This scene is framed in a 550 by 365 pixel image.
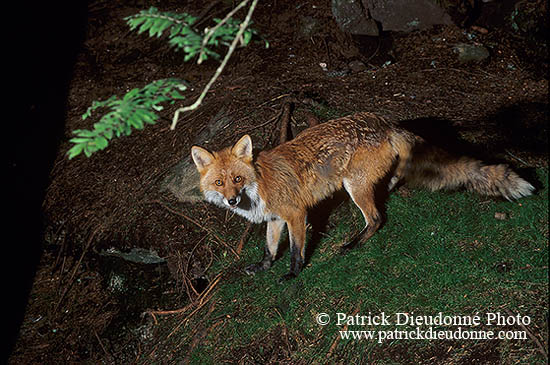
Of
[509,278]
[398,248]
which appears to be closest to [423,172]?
[398,248]

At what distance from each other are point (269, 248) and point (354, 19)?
4.96 meters

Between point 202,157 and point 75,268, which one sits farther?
point 75,268

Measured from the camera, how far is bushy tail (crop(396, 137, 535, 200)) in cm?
403

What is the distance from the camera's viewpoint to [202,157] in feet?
13.8

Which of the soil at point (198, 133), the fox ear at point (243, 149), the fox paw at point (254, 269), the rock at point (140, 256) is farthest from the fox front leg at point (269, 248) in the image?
the rock at point (140, 256)

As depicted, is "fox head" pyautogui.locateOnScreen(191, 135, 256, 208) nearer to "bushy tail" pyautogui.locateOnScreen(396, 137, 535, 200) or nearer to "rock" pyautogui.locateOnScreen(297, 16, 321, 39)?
"bushy tail" pyautogui.locateOnScreen(396, 137, 535, 200)

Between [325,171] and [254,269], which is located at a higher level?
[325,171]

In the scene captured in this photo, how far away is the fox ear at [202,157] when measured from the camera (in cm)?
414

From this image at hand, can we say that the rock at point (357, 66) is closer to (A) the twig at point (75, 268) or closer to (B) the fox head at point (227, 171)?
(B) the fox head at point (227, 171)

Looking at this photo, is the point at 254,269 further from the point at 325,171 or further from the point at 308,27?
the point at 308,27

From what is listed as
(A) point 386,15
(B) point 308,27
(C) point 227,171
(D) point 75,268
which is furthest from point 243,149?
(A) point 386,15

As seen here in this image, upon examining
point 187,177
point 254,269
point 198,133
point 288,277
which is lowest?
point 254,269

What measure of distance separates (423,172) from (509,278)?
4.50 feet

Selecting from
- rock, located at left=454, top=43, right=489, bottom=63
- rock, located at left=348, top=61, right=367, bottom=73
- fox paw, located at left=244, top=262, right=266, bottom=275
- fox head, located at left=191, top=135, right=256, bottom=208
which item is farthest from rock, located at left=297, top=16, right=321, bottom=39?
fox paw, located at left=244, top=262, right=266, bottom=275
